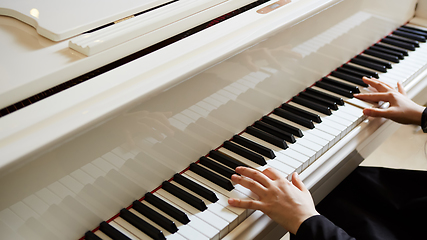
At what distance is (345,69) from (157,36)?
1.06m

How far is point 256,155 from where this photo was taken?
4.43 feet

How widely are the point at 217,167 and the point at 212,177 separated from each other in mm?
48

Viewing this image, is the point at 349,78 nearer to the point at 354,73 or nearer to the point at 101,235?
the point at 354,73

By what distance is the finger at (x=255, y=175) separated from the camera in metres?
1.21

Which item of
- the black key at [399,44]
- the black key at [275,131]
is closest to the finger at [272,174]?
the black key at [275,131]

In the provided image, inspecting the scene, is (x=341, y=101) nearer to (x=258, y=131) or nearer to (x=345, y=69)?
(x=345, y=69)

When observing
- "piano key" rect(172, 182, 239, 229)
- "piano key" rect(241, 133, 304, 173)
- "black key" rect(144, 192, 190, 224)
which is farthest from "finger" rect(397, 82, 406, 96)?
"black key" rect(144, 192, 190, 224)

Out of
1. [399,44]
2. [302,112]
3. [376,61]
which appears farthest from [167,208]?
[399,44]

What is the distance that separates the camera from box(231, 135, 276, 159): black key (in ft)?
4.48

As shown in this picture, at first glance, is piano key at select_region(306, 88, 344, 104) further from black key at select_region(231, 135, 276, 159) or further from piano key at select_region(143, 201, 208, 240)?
piano key at select_region(143, 201, 208, 240)

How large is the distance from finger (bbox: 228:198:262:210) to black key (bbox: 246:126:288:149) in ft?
0.99

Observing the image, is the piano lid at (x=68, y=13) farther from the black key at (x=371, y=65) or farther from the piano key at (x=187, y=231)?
the black key at (x=371, y=65)

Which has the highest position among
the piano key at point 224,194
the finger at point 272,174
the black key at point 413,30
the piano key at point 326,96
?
the black key at point 413,30

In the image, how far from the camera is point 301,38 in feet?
5.13
